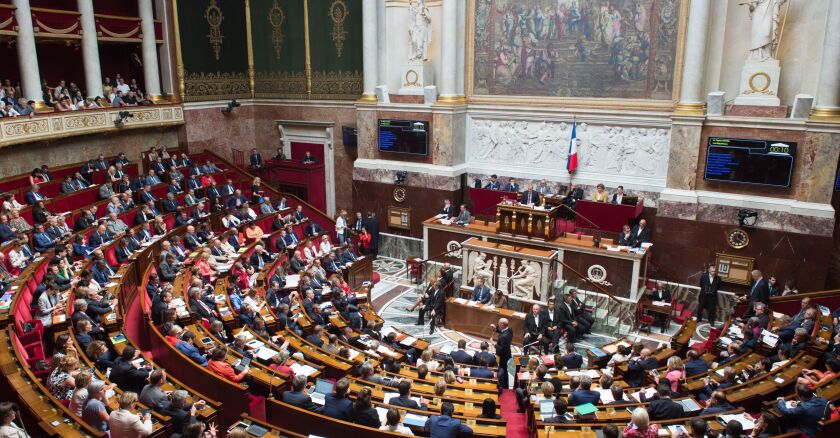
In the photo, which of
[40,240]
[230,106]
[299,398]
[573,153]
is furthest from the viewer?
[230,106]

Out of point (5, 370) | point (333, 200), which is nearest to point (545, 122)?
point (333, 200)

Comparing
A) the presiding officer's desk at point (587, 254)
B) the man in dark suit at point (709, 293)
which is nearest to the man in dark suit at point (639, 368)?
the presiding officer's desk at point (587, 254)

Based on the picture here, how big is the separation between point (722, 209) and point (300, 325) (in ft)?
34.9

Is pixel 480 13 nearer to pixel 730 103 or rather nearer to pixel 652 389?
pixel 730 103

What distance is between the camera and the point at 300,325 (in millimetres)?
11211

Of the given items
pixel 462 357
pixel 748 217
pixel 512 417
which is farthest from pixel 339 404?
pixel 748 217

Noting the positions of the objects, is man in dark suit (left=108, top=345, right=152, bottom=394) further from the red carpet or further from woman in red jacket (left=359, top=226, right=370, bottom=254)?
woman in red jacket (left=359, top=226, right=370, bottom=254)

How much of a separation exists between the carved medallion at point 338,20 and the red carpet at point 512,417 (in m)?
14.6

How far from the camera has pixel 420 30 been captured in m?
18.9

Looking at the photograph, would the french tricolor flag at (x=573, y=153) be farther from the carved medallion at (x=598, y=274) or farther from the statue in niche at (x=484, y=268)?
the statue in niche at (x=484, y=268)

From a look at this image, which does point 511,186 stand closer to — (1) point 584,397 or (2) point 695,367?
(2) point 695,367

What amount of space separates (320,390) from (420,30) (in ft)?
44.2

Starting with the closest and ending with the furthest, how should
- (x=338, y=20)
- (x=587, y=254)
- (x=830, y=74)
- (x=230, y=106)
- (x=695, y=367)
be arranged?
(x=695, y=367) → (x=830, y=74) → (x=587, y=254) → (x=338, y=20) → (x=230, y=106)

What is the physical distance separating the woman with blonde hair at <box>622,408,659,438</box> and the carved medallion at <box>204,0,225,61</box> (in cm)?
1942
